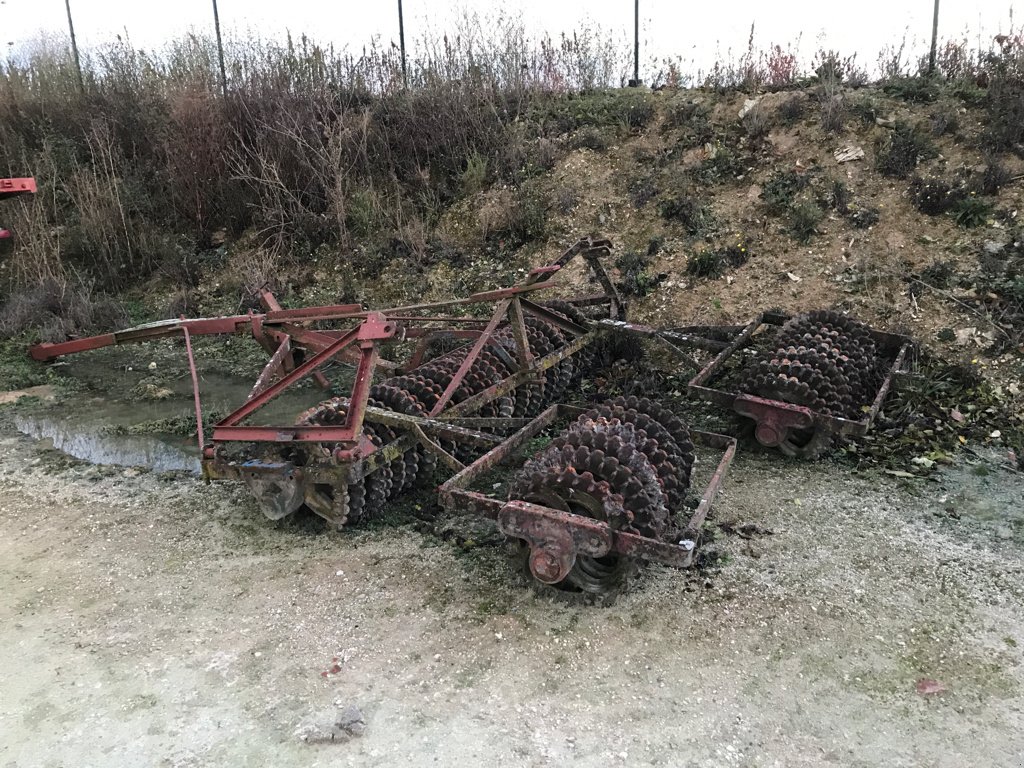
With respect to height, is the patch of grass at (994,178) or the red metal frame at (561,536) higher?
the patch of grass at (994,178)

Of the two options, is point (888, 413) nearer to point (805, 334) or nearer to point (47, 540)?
point (805, 334)

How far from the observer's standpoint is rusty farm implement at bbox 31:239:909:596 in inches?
124

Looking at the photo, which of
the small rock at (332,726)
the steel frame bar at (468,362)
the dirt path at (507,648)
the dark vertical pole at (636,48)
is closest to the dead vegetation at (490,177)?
the dark vertical pole at (636,48)

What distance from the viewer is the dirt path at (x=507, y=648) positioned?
2.54 metres

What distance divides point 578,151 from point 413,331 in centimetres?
478

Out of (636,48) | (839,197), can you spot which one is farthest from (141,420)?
(636,48)

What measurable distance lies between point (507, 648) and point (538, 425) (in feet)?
4.87

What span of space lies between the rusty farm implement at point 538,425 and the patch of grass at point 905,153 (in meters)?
2.72

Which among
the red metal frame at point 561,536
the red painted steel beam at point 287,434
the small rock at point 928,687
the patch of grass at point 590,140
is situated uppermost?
the patch of grass at point 590,140

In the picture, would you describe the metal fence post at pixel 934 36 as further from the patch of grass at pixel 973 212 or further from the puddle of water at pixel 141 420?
the puddle of water at pixel 141 420

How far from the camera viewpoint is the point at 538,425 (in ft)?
13.8

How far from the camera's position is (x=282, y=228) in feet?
30.3

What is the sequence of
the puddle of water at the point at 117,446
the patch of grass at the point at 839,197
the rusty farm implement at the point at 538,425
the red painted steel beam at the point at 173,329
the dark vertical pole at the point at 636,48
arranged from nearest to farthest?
the rusty farm implement at the point at 538,425 < the red painted steel beam at the point at 173,329 < the puddle of water at the point at 117,446 < the patch of grass at the point at 839,197 < the dark vertical pole at the point at 636,48

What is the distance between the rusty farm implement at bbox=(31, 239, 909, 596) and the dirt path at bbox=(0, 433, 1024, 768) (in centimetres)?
34
